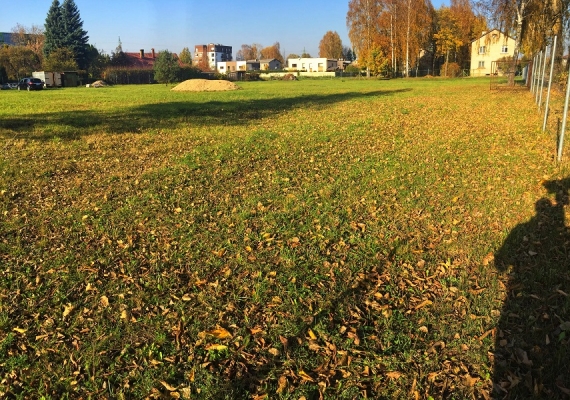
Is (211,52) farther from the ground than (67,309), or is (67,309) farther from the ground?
(211,52)

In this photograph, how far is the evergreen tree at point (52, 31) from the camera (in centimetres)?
7250

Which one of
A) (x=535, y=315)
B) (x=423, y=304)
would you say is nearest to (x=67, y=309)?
(x=423, y=304)

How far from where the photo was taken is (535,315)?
3.87m

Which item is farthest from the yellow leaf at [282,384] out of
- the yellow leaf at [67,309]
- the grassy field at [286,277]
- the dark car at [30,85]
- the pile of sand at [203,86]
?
the dark car at [30,85]

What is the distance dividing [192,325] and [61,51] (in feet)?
254

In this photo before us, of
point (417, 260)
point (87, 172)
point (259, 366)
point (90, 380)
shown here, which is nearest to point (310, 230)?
point (417, 260)

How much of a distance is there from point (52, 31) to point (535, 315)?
84.5 m

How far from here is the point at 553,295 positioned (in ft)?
13.6

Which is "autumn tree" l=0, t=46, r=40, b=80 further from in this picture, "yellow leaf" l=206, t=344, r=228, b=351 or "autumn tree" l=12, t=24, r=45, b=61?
"yellow leaf" l=206, t=344, r=228, b=351

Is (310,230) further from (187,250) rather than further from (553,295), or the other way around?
(553,295)

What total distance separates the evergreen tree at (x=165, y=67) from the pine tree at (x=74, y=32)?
1911cm

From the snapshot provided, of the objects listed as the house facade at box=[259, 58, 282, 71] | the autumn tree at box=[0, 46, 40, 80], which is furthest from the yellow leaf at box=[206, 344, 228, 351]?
the house facade at box=[259, 58, 282, 71]

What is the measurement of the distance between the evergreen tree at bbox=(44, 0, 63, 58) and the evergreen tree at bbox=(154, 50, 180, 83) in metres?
21.4

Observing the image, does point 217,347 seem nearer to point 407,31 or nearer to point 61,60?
point 407,31
